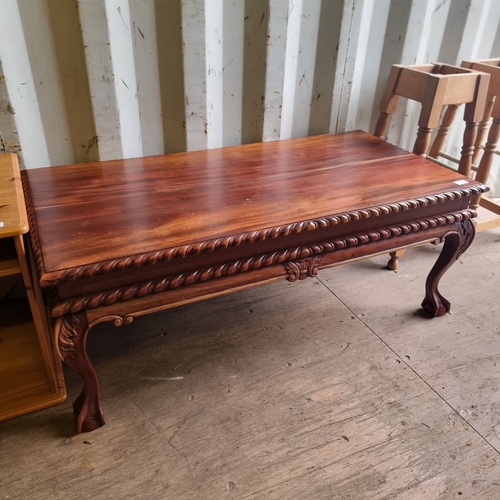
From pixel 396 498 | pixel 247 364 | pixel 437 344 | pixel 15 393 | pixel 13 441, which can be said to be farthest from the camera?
pixel 437 344

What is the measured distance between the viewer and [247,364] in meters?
1.72

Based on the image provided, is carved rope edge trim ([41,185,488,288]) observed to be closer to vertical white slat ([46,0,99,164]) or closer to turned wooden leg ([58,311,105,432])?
turned wooden leg ([58,311,105,432])

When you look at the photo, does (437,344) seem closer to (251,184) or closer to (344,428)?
(344,428)

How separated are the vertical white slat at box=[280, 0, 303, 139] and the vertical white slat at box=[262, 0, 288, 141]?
0.10ft

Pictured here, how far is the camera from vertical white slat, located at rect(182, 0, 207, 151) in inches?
64.1

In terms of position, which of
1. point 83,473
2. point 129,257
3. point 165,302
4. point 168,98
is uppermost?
point 168,98

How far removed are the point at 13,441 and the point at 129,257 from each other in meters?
0.75

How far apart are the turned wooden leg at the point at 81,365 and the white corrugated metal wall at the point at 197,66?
2.46 ft

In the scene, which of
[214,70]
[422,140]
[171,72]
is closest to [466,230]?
[422,140]

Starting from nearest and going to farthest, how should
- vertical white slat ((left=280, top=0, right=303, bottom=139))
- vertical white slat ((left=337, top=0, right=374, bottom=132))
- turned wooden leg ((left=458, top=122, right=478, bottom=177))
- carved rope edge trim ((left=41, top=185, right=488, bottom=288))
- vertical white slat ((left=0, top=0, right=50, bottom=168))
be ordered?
carved rope edge trim ((left=41, top=185, right=488, bottom=288))
vertical white slat ((left=0, top=0, right=50, bottom=168))
vertical white slat ((left=280, top=0, right=303, bottom=139))
vertical white slat ((left=337, top=0, right=374, bottom=132))
turned wooden leg ((left=458, top=122, right=478, bottom=177))

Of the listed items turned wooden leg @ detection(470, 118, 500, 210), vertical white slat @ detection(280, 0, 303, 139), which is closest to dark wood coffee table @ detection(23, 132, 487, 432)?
vertical white slat @ detection(280, 0, 303, 139)

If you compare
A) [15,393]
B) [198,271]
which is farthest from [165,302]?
[15,393]

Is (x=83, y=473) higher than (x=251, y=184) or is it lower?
lower

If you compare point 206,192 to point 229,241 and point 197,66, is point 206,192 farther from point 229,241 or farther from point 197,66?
point 197,66
